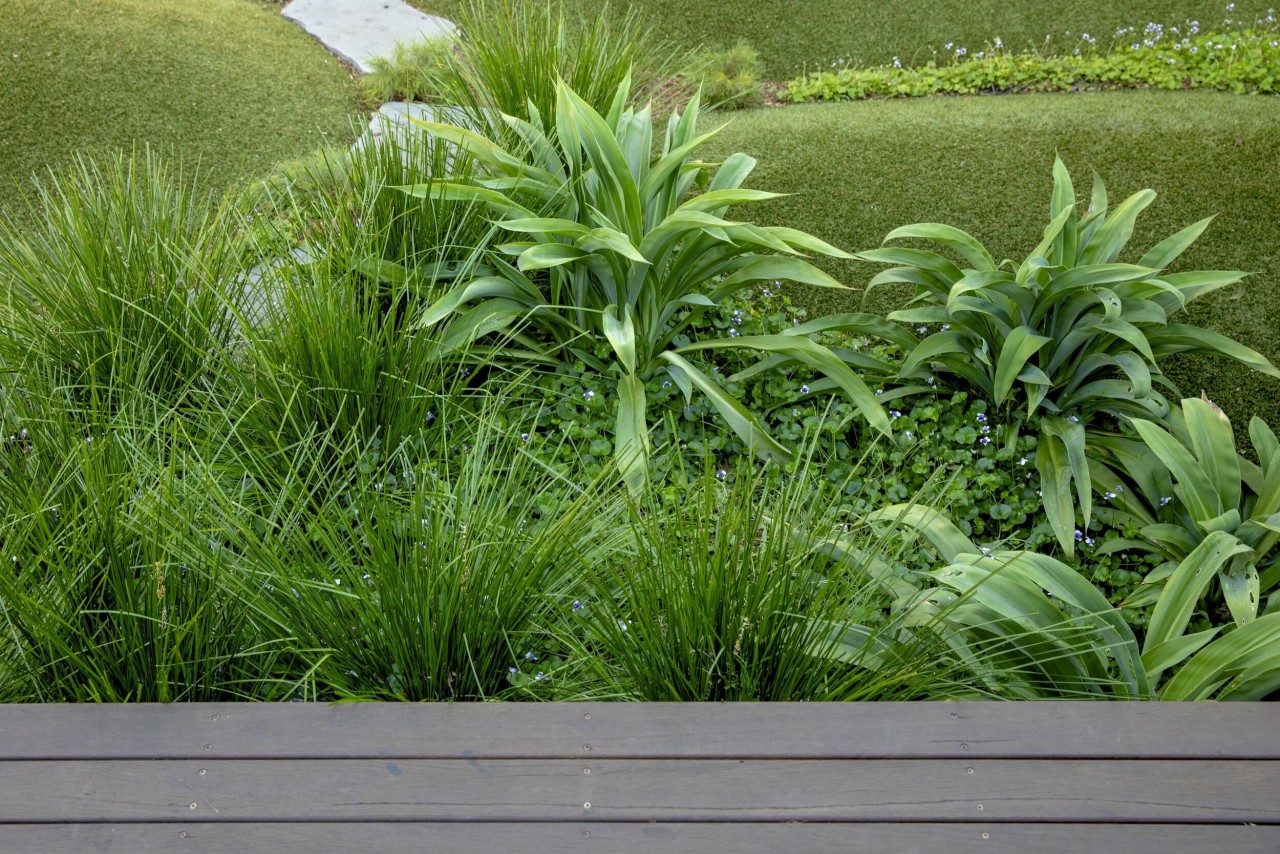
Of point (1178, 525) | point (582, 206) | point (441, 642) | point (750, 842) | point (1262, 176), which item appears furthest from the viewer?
point (1262, 176)

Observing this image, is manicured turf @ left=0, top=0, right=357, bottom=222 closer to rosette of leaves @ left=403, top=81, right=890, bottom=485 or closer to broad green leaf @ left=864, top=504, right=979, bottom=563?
rosette of leaves @ left=403, top=81, right=890, bottom=485

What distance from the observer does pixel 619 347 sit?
105 inches

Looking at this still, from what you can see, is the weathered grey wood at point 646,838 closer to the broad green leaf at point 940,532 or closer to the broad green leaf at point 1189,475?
the broad green leaf at point 940,532

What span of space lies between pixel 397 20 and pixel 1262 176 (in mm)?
4711

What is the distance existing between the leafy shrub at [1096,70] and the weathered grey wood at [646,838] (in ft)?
14.5

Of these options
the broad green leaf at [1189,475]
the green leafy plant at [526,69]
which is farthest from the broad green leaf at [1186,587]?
the green leafy plant at [526,69]

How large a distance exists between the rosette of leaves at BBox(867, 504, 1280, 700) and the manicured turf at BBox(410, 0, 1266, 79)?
410cm

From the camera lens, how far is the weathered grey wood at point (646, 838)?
1332 millimetres

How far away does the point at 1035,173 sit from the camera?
4.09 meters

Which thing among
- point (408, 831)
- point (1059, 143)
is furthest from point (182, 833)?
point (1059, 143)

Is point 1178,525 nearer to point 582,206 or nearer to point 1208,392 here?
point 1208,392

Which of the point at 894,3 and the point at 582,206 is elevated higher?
the point at 894,3

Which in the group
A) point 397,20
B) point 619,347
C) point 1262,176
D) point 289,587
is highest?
point 397,20

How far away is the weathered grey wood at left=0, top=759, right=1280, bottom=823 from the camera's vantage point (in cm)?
138
